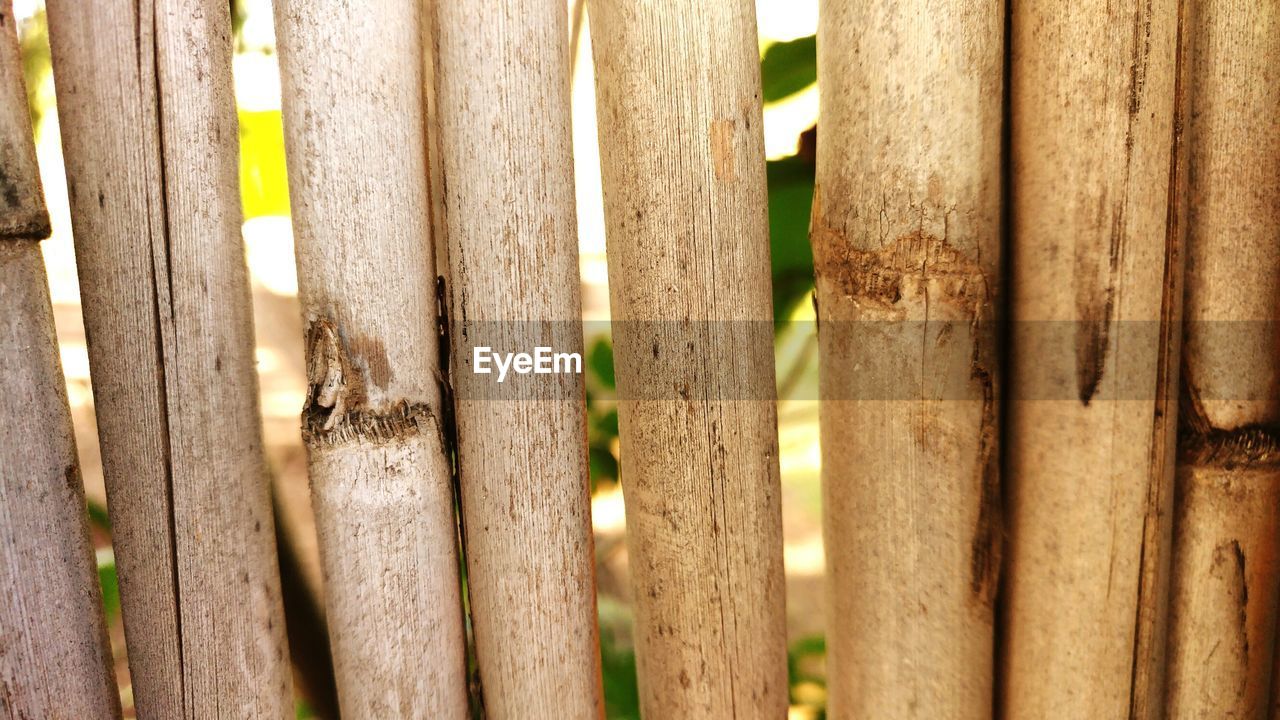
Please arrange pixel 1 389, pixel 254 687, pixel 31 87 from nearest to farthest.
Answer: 1. pixel 1 389
2. pixel 254 687
3. pixel 31 87

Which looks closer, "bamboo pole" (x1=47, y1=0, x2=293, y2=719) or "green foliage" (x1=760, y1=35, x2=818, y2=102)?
"bamboo pole" (x1=47, y1=0, x2=293, y2=719)

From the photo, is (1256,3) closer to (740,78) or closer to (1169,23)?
(1169,23)

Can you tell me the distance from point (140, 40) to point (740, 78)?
1.57 feet

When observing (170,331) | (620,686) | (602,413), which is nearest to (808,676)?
(620,686)

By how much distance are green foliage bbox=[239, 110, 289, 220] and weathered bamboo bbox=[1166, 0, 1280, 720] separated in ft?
3.54

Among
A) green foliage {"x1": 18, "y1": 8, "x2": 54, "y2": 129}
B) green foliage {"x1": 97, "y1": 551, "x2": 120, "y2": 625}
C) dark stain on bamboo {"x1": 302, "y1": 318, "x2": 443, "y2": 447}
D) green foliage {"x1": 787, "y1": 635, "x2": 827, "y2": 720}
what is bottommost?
green foliage {"x1": 787, "y1": 635, "x2": 827, "y2": 720}

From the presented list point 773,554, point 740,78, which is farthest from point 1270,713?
point 740,78

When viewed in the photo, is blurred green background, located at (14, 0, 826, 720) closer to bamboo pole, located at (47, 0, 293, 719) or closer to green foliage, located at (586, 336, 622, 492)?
green foliage, located at (586, 336, 622, 492)

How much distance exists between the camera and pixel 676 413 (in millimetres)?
721

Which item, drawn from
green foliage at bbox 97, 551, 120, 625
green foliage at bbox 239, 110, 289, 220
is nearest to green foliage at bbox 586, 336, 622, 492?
green foliage at bbox 239, 110, 289, 220

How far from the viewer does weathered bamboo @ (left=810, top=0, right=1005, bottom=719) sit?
0.68 metres

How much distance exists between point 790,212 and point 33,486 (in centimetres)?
81

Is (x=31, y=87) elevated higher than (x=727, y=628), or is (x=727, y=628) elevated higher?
(x=31, y=87)

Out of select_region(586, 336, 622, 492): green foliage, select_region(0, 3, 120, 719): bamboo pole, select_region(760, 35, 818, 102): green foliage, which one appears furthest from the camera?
select_region(586, 336, 622, 492): green foliage
